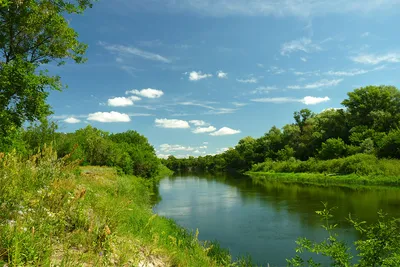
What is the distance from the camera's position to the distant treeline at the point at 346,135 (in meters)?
49.2

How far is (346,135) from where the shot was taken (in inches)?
2621

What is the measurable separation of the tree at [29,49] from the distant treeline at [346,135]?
4068 cm

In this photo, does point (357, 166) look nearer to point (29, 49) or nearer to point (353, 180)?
point (353, 180)

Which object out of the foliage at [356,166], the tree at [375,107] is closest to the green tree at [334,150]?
the foliage at [356,166]

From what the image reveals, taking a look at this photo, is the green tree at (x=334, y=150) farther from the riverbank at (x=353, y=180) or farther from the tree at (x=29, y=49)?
the tree at (x=29, y=49)

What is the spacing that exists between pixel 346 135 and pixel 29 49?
66782 mm

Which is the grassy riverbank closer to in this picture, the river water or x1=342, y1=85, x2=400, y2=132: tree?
the river water

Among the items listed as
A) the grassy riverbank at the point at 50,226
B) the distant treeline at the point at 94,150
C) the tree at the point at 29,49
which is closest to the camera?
the grassy riverbank at the point at 50,226

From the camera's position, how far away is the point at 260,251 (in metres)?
13.5

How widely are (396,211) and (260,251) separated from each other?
40.7ft

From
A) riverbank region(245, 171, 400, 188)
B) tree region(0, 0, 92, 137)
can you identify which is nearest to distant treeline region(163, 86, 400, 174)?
riverbank region(245, 171, 400, 188)

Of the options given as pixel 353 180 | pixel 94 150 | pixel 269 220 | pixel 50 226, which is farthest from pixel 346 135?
pixel 50 226

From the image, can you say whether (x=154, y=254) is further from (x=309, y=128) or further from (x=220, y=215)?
(x=309, y=128)

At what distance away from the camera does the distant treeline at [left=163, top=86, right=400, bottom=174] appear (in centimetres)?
4925
